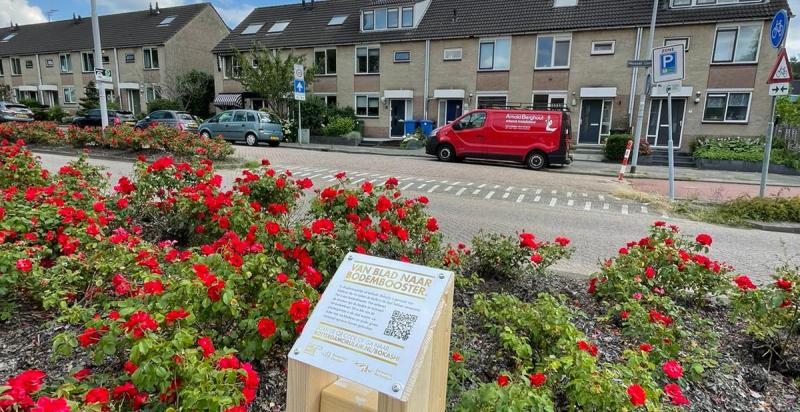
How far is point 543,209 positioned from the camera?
29.6ft

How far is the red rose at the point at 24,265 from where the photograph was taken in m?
2.71

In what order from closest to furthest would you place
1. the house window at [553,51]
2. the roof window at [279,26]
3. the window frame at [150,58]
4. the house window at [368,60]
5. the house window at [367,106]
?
the house window at [553,51] → the house window at [368,60] → the house window at [367,106] → the roof window at [279,26] → the window frame at [150,58]

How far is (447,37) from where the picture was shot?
2383 cm

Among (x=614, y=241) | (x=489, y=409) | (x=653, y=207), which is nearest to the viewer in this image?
(x=489, y=409)

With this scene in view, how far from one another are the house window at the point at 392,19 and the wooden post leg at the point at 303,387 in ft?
86.5

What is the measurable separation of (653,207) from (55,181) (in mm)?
10137

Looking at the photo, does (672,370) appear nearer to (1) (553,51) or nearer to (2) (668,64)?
(2) (668,64)

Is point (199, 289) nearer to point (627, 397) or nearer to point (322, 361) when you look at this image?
point (322, 361)

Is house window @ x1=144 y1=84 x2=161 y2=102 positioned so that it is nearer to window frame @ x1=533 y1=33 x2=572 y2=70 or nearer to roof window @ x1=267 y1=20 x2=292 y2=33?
roof window @ x1=267 y1=20 x2=292 y2=33

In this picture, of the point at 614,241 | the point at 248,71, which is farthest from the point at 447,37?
the point at 614,241

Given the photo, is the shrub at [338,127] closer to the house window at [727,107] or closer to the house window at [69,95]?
the house window at [727,107]

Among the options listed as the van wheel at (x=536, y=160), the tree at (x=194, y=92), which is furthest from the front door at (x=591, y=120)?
the tree at (x=194, y=92)

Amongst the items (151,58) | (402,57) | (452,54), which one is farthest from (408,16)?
(151,58)

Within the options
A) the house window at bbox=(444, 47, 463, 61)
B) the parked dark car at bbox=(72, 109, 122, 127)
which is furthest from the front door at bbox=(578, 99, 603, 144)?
the parked dark car at bbox=(72, 109, 122, 127)
